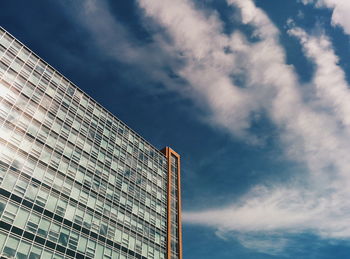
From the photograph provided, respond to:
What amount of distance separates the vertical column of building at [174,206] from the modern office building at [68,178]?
8.7 inches

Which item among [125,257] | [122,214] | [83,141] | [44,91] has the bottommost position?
[125,257]

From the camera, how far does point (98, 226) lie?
1610 inches

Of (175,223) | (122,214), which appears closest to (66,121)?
(122,214)

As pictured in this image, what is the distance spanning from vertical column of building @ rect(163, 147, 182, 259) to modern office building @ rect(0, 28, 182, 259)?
0.72 feet

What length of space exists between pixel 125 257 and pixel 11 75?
31.3 meters

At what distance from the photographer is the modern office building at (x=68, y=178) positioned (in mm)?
32875

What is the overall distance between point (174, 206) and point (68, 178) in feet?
88.1

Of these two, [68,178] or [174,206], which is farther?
[174,206]

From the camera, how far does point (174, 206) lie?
198ft

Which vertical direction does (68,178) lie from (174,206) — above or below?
below

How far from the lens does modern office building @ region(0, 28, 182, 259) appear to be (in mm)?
32875

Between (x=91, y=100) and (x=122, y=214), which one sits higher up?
(x=91, y=100)

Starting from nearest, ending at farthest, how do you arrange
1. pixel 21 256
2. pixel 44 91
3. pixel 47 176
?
1. pixel 21 256
2. pixel 47 176
3. pixel 44 91

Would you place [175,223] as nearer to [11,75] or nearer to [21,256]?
[21,256]
